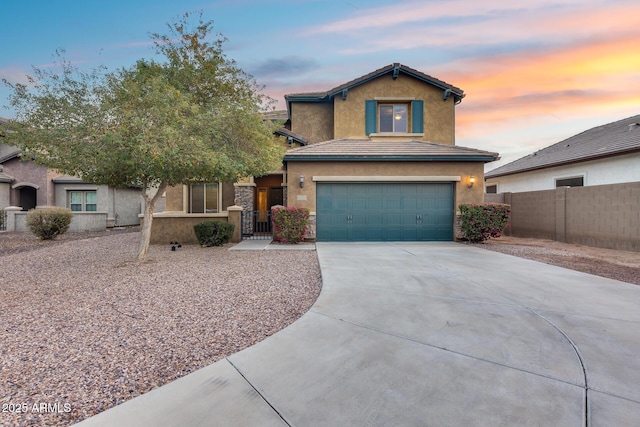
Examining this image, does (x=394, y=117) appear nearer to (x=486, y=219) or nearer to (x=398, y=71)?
(x=398, y=71)

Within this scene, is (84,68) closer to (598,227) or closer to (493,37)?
(493,37)

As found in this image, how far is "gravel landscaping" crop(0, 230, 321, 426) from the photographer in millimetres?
2434

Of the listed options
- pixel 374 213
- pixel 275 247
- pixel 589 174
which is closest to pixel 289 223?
pixel 275 247

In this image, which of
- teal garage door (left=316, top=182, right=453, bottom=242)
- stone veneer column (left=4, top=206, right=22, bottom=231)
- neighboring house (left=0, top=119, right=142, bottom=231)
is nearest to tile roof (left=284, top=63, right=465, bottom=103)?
teal garage door (left=316, top=182, right=453, bottom=242)

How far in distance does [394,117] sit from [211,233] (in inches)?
406

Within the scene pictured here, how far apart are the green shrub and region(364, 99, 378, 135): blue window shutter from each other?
5.84 metres

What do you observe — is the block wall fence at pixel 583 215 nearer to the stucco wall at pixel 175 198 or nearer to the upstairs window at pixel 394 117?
the upstairs window at pixel 394 117

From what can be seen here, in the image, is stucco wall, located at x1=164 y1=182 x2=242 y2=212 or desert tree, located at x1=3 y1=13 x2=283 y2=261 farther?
stucco wall, located at x1=164 y1=182 x2=242 y2=212

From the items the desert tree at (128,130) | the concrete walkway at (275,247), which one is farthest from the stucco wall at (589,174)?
the desert tree at (128,130)

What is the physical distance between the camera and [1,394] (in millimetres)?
2363

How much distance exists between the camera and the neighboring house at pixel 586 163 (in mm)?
11528

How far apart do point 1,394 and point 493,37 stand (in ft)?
54.7

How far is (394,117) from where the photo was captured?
14.4m

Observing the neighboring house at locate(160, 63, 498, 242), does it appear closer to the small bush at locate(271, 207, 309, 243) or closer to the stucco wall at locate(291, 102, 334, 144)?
the small bush at locate(271, 207, 309, 243)
